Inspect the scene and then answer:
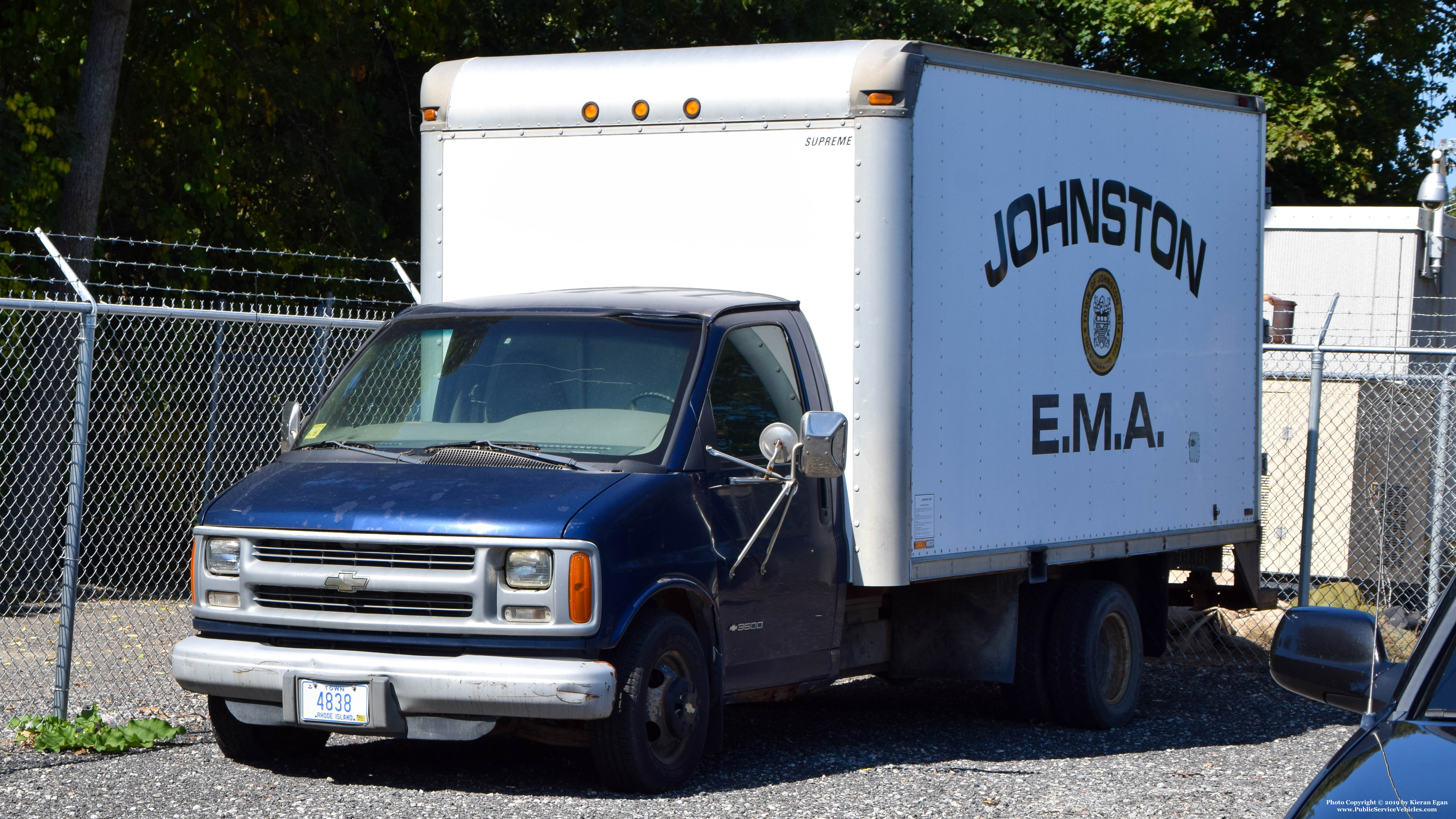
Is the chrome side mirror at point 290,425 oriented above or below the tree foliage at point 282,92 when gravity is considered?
below

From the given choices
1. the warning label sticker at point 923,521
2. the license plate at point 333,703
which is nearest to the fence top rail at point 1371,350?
the warning label sticker at point 923,521

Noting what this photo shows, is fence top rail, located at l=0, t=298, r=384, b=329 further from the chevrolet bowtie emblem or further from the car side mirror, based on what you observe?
the car side mirror

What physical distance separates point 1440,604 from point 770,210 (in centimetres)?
445

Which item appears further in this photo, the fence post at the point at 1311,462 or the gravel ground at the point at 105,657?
the fence post at the point at 1311,462

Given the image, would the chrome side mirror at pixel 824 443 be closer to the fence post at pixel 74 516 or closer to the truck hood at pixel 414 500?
the truck hood at pixel 414 500

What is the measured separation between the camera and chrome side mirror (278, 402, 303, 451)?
24.8 ft

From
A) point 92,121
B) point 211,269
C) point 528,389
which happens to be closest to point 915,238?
point 528,389

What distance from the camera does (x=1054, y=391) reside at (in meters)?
8.70

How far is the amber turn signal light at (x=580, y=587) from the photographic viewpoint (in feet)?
20.9

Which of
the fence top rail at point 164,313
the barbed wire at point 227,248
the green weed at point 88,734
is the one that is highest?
the barbed wire at point 227,248

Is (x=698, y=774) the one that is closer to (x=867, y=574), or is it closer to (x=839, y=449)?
(x=867, y=574)

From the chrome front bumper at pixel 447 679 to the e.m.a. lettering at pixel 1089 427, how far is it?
307 centimetres

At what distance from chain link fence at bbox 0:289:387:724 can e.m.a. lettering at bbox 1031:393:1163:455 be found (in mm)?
3527

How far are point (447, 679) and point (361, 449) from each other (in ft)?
4.28
